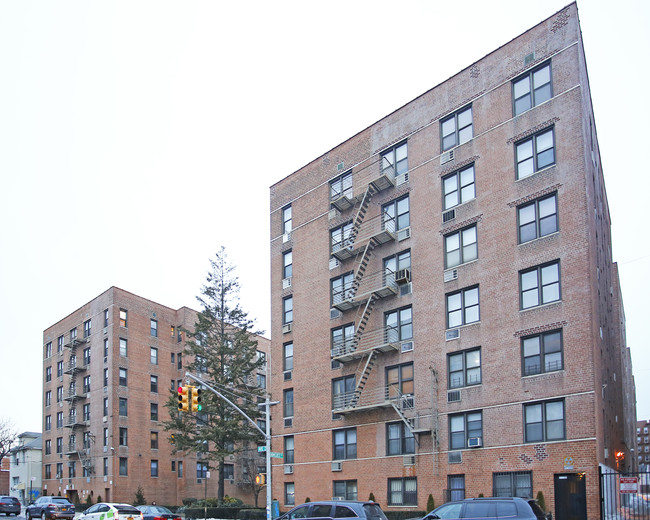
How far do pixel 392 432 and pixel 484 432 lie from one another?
6.22 meters

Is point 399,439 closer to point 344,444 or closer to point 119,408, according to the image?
point 344,444

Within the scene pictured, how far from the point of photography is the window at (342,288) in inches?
1594

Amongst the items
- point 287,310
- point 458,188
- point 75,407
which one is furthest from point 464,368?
point 75,407

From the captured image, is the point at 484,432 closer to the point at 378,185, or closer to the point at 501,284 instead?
the point at 501,284

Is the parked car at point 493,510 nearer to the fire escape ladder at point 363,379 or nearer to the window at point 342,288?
the fire escape ladder at point 363,379

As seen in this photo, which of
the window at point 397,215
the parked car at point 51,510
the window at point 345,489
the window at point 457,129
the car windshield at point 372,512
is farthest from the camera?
the parked car at point 51,510

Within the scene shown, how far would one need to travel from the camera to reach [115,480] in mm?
63875

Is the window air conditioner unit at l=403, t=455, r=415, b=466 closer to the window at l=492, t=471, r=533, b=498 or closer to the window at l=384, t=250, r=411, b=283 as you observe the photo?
the window at l=492, t=471, r=533, b=498

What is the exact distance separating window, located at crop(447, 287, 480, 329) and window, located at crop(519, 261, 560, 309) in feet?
8.87

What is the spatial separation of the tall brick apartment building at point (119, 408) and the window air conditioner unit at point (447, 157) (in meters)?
41.2

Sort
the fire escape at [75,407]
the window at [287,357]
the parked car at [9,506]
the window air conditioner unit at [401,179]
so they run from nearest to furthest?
the window air conditioner unit at [401,179] < the window at [287,357] < the parked car at [9,506] < the fire escape at [75,407]

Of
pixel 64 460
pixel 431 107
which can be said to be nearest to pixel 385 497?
pixel 431 107

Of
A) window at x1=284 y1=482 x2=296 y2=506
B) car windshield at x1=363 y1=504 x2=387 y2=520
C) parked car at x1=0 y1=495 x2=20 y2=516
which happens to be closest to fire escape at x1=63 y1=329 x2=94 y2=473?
parked car at x1=0 y1=495 x2=20 y2=516

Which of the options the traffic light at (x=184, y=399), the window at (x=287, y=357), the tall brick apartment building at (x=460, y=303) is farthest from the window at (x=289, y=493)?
the traffic light at (x=184, y=399)
